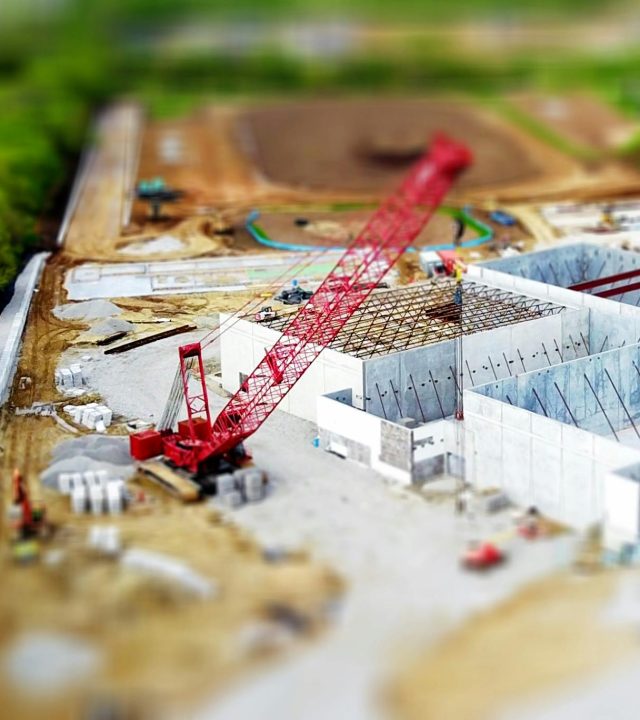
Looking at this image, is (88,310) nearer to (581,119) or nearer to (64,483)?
(64,483)

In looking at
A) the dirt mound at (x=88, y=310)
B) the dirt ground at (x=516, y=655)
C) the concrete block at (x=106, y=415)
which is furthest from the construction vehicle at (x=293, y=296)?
the dirt ground at (x=516, y=655)

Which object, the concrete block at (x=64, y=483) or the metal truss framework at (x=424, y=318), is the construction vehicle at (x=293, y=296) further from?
the concrete block at (x=64, y=483)

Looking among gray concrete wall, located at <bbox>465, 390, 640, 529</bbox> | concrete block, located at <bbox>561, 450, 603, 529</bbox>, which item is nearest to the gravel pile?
gray concrete wall, located at <bbox>465, 390, 640, 529</bbox>

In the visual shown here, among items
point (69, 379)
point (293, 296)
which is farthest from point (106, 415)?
point (293, 296)

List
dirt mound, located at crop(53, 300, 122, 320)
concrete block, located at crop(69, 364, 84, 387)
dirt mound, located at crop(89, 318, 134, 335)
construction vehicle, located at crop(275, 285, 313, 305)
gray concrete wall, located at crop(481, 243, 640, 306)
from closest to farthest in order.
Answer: concrete block, located at crop(69, 364, 84, 387) < dirt mound, located at crop(89, 318, 134, 335) < gray concrete wall, located at crop(481, 243, 640, 306) < construction vehicle, located at crop(275, 285, 313, 305) < dirt mound, located at crop(53, 300, 122, 320)

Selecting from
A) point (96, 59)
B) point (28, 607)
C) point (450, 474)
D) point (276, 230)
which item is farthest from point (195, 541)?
point (96, 59)

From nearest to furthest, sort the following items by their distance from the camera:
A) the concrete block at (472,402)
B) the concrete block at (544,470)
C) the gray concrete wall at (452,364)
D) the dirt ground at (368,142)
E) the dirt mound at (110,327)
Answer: the concrete block at (544,470)
the concrete block at (472,402)
the gray concrete wall at (452,364)
the dirt mound at (110,327)
the dirt ground at (368,142)

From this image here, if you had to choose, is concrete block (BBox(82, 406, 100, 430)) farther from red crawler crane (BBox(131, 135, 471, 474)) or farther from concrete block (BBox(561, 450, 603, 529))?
concrete block (BBox(561, 450, 603, 529))
